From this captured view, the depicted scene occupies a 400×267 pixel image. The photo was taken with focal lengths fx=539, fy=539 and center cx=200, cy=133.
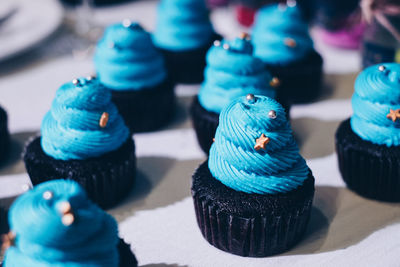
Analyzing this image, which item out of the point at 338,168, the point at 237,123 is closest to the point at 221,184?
the point at 237,123

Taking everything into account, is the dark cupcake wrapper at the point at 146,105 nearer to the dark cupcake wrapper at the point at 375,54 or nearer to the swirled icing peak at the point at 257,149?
the swirled icing peak at the point at 257,149

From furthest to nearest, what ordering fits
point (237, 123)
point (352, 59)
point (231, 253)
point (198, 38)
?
point (352, 59) → point (198, 38) → point (231, 253) → point (237, 123)

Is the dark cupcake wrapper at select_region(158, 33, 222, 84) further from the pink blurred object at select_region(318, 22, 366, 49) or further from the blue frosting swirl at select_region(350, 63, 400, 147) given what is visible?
the blue frosting swirl at select_region(350, 63, 400, 147)

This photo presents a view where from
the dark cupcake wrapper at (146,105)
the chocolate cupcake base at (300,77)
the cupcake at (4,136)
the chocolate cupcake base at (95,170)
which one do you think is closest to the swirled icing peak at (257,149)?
the chocolate cupcake base at (95,170)

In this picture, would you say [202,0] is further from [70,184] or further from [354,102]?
[70,184]

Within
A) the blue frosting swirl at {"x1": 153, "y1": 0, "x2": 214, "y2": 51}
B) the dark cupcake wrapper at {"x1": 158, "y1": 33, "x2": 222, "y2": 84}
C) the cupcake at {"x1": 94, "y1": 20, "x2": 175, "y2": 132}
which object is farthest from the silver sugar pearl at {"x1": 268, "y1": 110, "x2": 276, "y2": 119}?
the blue frosting swirl at {"x1": 153, "y1": 0, "x2": 214, "y2": 51}

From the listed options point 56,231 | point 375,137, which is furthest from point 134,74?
point 56,231
